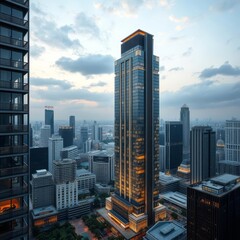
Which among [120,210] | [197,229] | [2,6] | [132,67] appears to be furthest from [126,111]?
[2,6]

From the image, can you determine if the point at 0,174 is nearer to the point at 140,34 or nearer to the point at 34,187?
the point at 140,34

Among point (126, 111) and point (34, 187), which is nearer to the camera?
point (126, 111)

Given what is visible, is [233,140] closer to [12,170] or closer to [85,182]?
[85,182]

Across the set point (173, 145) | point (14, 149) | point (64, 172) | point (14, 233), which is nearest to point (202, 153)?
point (173, 145)

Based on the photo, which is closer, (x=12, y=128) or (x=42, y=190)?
(x=12, y=128)

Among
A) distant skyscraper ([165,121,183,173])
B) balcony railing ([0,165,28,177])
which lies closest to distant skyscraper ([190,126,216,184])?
distant skyscraper ([165,121,183,173])

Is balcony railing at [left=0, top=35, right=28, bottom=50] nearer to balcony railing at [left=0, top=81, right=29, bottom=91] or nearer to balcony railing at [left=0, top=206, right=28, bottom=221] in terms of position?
balcony railing at [left=0, top=81, right=29, bottom=91]
